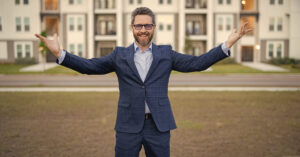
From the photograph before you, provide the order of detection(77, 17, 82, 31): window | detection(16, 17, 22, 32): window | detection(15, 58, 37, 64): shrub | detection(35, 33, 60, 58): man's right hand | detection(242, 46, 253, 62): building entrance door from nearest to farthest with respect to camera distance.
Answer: detection(35, 33, 60, 58): man's right hand
detection(15, 58, 37, 64): shrub
detection(16, 17, 22, 32): window
detection(77, 17, 82, 31): window
detection(242, 46, 253, 62): building entrance door

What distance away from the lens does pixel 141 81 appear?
2.97 m

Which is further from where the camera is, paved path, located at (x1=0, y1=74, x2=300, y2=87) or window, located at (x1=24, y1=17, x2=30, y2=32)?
window, located at (x1=24, y1=17, x2=30, y2=32)

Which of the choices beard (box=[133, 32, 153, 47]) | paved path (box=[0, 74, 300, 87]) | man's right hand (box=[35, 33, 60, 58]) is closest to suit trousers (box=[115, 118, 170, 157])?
beard (box=[133, 32, 153, 47])

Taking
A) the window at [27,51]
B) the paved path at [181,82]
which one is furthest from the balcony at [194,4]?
the window at [27,51]

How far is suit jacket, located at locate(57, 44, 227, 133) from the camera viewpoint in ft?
9.73

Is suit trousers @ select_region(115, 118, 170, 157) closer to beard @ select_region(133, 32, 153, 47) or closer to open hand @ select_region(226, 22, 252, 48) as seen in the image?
beard @ select_region(133, 32, 153, 47)

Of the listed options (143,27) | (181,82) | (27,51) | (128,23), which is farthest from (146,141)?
(27,51)

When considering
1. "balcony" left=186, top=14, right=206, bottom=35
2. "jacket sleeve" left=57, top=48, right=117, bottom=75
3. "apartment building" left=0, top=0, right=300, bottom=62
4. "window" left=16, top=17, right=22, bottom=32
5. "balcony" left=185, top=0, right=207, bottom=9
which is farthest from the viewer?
"balcony" left=186, top=14, right=206, bottom=35

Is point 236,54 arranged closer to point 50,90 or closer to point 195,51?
point 195,51

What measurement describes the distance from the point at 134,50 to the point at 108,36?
33535 millimetres

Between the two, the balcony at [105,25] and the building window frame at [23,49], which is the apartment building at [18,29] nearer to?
the building window frame at [23,49]

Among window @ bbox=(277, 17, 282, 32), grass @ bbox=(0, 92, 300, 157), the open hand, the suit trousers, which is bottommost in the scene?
grass @ bbox=(0, 92, 300, 157)

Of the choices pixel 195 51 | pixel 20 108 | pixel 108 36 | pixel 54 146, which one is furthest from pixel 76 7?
pixel 54 146

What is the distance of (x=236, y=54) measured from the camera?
36.0 metres
